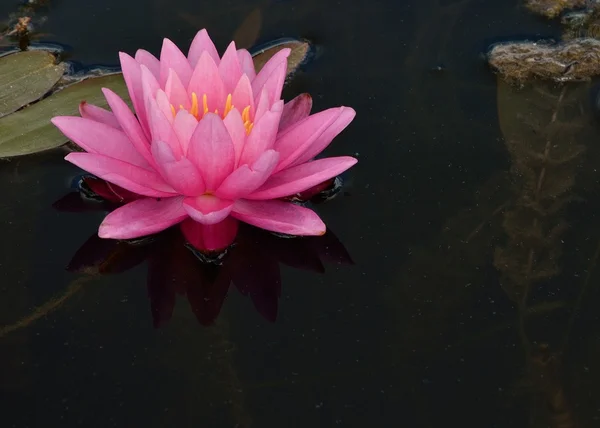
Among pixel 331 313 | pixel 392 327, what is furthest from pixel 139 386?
pixel 392 327

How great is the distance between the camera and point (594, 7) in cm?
263

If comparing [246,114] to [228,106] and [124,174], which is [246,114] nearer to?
[228,106]

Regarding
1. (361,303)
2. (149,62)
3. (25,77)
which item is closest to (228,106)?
(149,62)

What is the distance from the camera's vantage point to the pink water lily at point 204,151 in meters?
1.70

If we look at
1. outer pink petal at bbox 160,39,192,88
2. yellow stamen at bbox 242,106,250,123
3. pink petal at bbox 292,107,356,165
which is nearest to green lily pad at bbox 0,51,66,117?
outer pink petal at bbox 160,39,192,88

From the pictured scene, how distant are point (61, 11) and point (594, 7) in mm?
1689

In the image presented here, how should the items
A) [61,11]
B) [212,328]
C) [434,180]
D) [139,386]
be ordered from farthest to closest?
[61,11], [434,180], [212,328], [139,386]

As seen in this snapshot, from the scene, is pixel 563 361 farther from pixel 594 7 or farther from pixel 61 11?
pixel 61 11

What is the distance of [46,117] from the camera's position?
6.97 ft

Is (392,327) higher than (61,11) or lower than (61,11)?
lower

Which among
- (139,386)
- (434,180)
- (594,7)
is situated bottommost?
(139,386)

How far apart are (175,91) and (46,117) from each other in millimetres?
476

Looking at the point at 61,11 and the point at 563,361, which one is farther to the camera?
the point at 61,11

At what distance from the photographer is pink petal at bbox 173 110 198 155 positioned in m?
1.69
